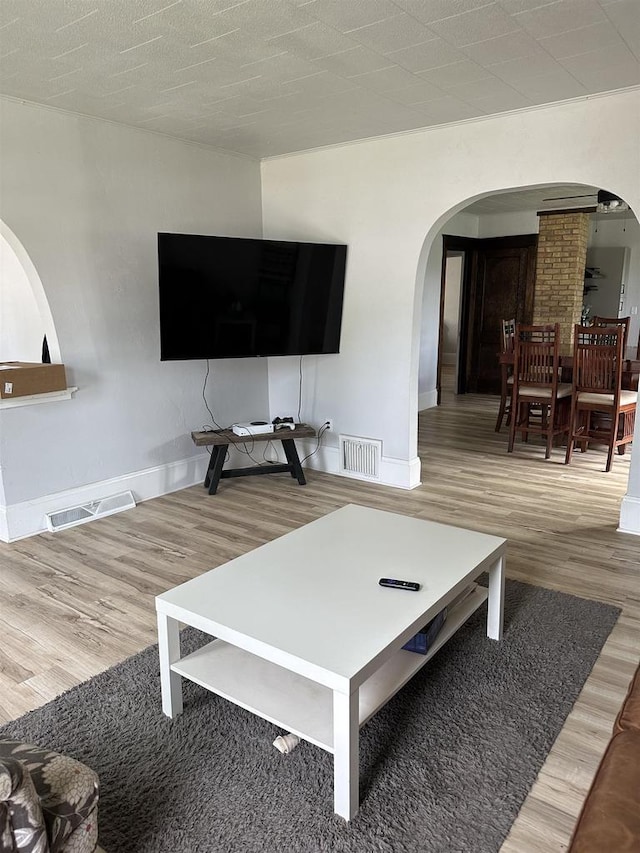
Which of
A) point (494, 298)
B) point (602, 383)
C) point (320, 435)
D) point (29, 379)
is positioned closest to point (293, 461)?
point (320, 435)

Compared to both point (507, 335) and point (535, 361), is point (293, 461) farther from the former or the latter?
point (507, 335)

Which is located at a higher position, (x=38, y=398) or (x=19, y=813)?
(x=38, y=398)

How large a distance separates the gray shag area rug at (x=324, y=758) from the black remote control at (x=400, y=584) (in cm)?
42

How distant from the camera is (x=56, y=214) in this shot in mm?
3586

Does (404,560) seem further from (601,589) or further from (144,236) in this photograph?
(144,236)

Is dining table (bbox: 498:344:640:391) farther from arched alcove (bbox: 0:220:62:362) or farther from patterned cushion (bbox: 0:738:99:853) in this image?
patterned cushion (bbox: 0:738:99:853)

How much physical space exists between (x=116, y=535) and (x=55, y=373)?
102cm

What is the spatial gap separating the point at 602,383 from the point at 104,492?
12.9 feet

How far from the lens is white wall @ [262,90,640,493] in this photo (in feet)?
11.4

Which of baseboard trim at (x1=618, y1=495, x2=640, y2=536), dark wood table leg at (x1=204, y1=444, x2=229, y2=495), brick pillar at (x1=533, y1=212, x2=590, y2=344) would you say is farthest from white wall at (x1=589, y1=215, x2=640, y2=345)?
dark wood table leg at (x1=204, y1=444, x2=229, y2=495)

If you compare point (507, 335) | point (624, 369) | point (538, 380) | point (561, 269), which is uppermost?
point (561, 269)

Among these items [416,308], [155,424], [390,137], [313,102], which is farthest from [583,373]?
[155,424]

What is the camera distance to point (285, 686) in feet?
6.28

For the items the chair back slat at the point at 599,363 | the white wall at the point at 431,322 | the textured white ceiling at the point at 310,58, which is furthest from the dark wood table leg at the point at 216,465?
the white wall at the point at 431,322
